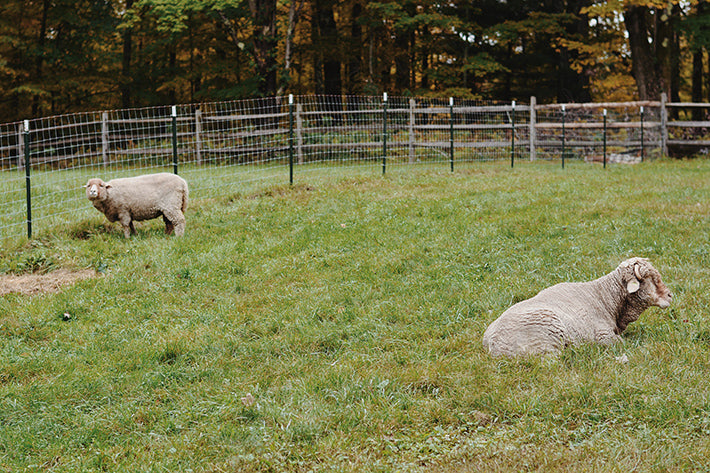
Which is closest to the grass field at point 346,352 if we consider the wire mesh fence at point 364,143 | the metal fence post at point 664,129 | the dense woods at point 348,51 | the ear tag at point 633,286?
the ear tag at point 633,286

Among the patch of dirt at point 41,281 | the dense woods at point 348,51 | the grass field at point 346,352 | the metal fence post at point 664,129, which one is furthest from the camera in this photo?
the dense woods at point 348,51

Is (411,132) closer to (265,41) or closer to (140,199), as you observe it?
(265,41)

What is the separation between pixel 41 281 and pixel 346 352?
4.34 meters

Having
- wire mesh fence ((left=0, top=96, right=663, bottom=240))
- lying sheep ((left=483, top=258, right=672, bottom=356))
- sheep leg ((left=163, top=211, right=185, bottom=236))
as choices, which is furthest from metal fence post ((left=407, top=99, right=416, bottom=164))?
lying sheep ((left=483, top=258, right=672, bottom=356))

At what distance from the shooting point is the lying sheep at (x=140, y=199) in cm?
859

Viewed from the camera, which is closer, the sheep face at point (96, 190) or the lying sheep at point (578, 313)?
the lying sheep at point (578, 313)

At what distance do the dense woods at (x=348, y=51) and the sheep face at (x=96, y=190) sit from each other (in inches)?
544

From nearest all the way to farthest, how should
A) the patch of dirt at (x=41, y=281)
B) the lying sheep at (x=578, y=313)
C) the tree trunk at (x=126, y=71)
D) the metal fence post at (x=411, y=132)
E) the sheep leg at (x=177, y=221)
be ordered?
the lying sheep at (x=578, y=313), the patch of dirt at (x=41, y=281), the sheep leg at (x=177, y=221), the metal fence post at (x=411, y=132), the tree trunk at (x=126, y=71)

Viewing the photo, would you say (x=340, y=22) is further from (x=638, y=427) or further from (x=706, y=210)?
(x=638, y=427)

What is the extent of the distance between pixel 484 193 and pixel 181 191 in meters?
5.36

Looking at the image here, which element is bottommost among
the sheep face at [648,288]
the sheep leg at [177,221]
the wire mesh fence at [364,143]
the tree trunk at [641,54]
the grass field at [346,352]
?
the grass field at [346,352]

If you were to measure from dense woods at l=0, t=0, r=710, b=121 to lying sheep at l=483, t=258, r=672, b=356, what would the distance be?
1811 cm

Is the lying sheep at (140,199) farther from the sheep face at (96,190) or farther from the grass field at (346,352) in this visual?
the grass field at (346,352)

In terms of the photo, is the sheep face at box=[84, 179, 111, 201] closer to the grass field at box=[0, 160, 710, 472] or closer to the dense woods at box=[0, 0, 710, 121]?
the grass field at box=[0, 160, 710, 472]
